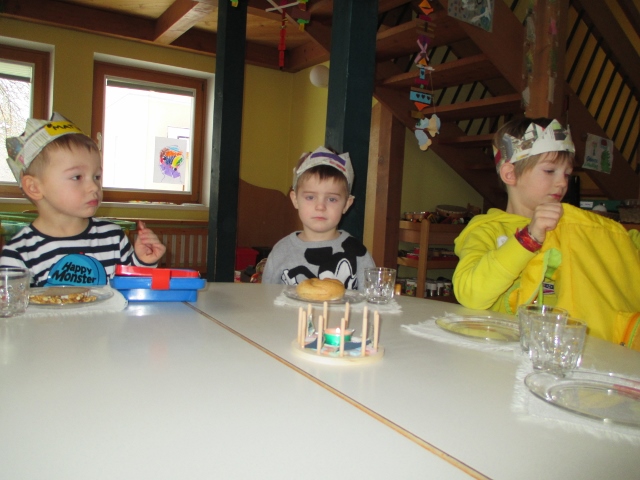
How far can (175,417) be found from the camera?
1.79ft

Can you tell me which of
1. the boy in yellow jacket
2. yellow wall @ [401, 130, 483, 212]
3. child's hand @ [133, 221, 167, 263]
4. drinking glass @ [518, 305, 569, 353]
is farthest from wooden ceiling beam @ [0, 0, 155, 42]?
drinking glass @ [518, 305, 569, 353]

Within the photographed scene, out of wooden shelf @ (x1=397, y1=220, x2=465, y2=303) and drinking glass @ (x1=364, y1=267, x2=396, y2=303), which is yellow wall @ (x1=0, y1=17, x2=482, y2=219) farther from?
drinking glass @ (x1=364, y1=267, x2=396, y2=303)

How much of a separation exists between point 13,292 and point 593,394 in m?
1.01

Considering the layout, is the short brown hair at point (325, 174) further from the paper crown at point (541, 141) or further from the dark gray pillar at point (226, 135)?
the dark gray pillar at point (226, 135)

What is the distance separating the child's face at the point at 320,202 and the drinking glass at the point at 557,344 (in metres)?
1.07

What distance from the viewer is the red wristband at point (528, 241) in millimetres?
1158

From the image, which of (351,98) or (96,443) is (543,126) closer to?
(351,98)

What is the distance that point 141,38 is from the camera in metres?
4.54

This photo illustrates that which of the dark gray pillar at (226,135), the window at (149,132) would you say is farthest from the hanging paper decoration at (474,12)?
the window at (149,132)

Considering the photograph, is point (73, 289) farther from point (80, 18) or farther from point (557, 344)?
point (80, 18)

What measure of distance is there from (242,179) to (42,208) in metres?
3.82

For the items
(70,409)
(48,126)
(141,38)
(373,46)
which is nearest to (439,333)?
(70,409)

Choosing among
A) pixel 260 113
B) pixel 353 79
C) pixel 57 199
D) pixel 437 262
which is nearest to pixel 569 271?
pixel 353 79

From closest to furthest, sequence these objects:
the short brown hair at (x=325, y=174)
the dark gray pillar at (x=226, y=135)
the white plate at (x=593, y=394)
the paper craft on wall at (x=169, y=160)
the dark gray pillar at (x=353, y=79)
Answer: the white plate at (x=593, y=394), the short brown hair at (x=325, y=174), the dark gray pillar at (x=353, y=79), the dark gray pillar at (x=226, y=135), the paper craft on wall at (x=169, y=160)
